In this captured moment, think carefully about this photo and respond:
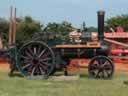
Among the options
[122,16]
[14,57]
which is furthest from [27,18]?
[14,57]

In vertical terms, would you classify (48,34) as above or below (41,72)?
above

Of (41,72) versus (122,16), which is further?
(122,16)

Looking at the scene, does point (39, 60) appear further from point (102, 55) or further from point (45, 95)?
point (45, 95)

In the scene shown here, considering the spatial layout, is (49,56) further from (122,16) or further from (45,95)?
(122,16)

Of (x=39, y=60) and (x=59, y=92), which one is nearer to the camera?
(x=59, y=92)

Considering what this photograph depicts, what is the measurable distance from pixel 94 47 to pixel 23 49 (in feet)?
7.13

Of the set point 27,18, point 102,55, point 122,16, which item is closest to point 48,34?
point 102,55

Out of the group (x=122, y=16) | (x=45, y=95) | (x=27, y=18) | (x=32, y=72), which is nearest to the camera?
(x=45, y=95)

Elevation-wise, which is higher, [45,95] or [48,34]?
[48,34]

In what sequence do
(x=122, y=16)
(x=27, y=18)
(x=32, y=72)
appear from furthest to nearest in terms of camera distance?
(x=122, y=16) < (x=27, y=18) < (x=32, y=72)

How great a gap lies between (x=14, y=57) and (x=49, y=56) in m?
1.24

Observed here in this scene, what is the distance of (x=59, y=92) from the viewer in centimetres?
1033

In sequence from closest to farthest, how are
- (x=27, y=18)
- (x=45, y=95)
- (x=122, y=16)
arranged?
(x=45, y=95), (x=27, y=18), (x=122, y=16)

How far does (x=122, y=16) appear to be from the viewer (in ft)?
260
